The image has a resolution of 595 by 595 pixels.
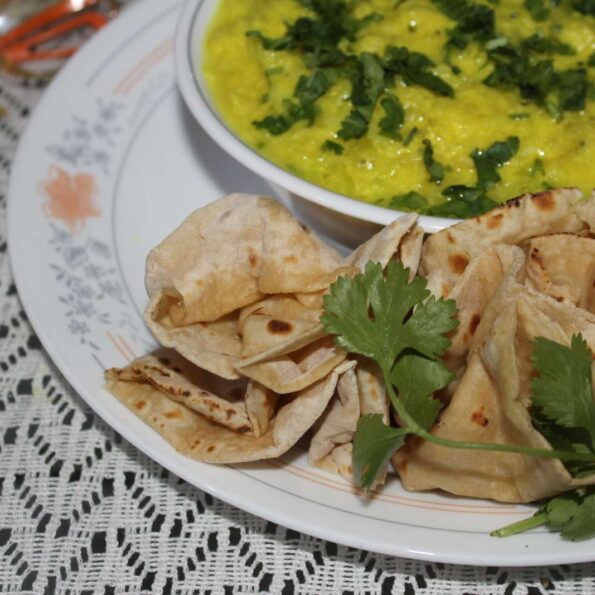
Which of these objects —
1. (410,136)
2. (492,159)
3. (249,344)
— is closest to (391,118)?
(410,136)

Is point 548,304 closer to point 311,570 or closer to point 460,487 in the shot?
point 460,487

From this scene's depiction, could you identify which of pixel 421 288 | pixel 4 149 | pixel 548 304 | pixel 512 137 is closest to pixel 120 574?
pixel 421 288

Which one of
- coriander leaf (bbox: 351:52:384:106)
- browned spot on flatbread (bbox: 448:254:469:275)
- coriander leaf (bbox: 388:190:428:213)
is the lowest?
coriander leaf (bbox: 388:190:428:213)

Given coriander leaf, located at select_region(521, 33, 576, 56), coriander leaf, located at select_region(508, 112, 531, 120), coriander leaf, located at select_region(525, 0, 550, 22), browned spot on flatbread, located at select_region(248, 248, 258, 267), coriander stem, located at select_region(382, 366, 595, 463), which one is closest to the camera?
coriander stem, located at select_region(382, 366, 595, 463)

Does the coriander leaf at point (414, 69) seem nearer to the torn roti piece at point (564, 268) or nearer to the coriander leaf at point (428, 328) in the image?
the torn roti piece at point (564, 268)

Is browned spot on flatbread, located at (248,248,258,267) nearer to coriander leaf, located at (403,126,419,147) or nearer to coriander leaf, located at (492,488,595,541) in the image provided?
coriander leaf, located at (403,126,419,147)

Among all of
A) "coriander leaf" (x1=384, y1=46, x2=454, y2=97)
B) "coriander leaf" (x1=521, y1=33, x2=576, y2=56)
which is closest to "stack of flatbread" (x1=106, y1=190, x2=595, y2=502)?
"coriander leaf" (x1=384, y1=46, x2=454, y2=97)

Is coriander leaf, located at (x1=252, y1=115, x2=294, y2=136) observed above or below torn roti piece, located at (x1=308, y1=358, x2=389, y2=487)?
above
